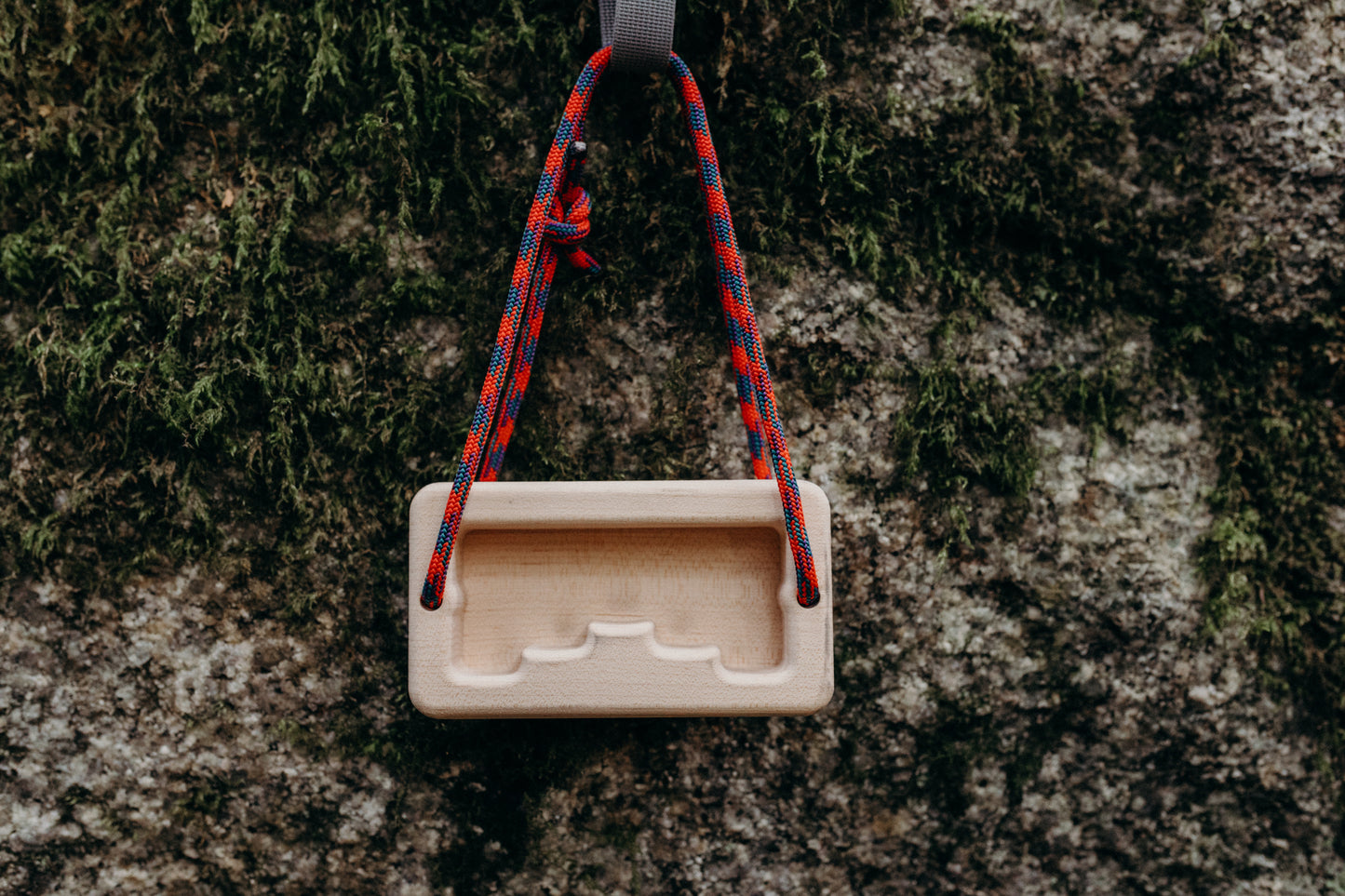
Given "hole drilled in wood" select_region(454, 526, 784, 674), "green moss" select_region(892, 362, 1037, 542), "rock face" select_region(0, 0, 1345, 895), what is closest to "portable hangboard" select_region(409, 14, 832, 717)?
"hole drilled in wood" select_region(454, 526, 784, 674)

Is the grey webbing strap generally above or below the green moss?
above

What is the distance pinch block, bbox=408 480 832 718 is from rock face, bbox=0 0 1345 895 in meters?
0.16

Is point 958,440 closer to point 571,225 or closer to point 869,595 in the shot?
point 869,595

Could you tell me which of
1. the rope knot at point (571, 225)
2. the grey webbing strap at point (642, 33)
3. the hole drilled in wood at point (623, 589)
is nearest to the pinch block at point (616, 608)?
the hole drilled in wood at point (623, 589)

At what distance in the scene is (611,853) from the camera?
1.21m

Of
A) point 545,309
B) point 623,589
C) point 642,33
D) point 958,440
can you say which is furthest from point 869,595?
point 642,33

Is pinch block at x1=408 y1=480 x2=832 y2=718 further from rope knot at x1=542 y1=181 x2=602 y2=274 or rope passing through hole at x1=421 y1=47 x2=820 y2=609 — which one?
rope knot at x1=542 y1=181 x2=602 y2=274

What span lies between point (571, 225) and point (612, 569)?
1.78 feet

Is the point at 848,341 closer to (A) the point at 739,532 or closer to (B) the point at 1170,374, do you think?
(A) the point at 739,532

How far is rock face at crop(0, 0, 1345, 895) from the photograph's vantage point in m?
1.17

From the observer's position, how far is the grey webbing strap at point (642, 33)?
40.6 inches

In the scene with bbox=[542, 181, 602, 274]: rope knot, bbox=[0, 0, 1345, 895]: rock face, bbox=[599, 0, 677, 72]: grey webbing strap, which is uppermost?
bbox=[599, 0, 677, 72]: grey webbing strap

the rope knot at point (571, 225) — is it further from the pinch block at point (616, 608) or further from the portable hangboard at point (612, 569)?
the pinch block at point (616, 608)

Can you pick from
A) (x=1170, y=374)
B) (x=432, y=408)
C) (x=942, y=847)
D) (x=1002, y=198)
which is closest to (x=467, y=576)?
(x=432, y=408)
